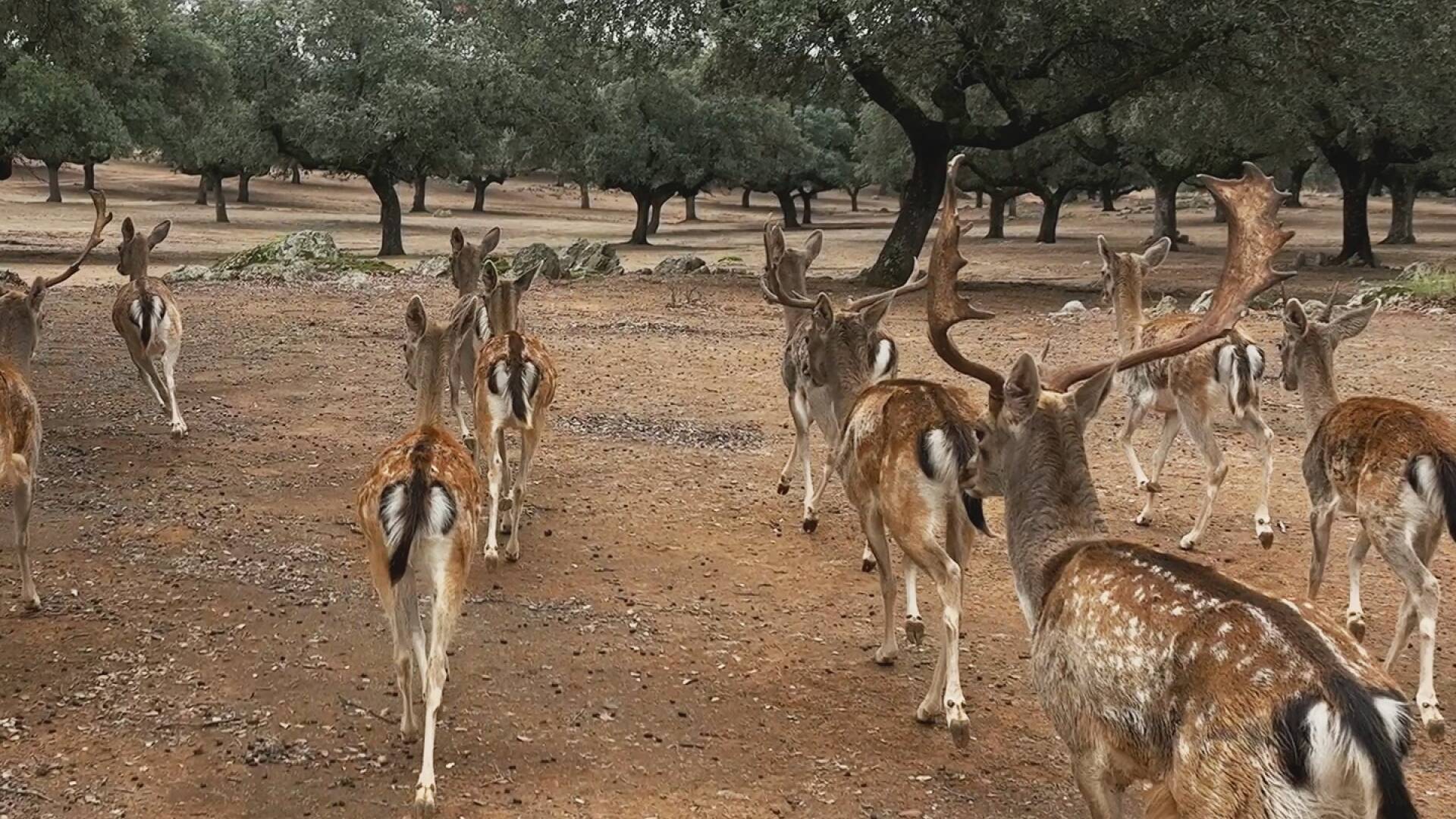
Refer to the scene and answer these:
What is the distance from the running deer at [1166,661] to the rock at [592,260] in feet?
65.2

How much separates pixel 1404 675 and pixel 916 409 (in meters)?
2.63

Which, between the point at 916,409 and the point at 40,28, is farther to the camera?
the point at 40,28

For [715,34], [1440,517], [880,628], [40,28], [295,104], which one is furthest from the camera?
[295,104]

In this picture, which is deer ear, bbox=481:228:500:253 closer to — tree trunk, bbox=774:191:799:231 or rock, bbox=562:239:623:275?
rock, bbox=562:239:623:275

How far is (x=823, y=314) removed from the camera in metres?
7.37

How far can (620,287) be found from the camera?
21.8 meters

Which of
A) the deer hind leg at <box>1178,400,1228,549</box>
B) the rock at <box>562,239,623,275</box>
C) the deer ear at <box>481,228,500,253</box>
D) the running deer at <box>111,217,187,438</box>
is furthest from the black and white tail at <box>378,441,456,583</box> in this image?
the rock at <box>562,239,623,275</box>

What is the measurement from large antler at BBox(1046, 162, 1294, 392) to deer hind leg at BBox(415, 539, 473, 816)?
2378 millimetres

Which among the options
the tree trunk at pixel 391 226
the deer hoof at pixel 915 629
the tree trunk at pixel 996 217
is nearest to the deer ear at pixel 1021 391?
the deer hoof at pixel 915 629

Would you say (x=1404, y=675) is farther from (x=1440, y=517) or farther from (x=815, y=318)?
(x=815, y=318)

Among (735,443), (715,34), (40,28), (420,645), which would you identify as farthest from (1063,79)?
(420,645)

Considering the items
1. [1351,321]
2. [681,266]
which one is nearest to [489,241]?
[1351,321]

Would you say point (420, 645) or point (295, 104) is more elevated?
point (295, 104)

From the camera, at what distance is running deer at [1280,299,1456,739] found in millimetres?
5371
